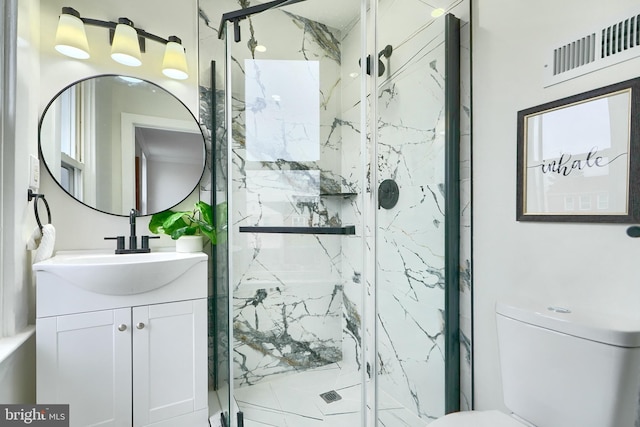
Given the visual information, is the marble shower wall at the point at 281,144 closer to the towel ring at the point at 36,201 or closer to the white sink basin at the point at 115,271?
the white sink basin at the point at 115,271

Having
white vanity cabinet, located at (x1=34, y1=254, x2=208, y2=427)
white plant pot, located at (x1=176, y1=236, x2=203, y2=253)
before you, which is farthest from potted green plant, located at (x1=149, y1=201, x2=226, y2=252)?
white vanity cabinet, located at (x1=34, y1=254, x2=208, y2=427)

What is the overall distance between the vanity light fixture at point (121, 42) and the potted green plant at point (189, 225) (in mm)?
853

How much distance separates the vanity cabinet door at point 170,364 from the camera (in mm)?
1492

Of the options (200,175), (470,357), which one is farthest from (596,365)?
(200,175)

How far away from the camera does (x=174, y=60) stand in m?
1.88

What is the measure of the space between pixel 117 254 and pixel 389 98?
166 centimetres

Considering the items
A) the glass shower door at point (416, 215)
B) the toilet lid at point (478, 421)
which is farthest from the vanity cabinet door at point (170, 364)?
the toilet lid at point (478, 421)

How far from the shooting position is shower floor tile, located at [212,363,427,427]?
1430 millimetres

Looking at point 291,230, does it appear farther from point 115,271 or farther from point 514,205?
point 514,205

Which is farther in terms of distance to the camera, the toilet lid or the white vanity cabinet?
the white vanity cabinet

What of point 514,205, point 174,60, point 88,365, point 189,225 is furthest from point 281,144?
point 88,365

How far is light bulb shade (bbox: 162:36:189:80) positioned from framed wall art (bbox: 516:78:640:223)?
6.06 feet

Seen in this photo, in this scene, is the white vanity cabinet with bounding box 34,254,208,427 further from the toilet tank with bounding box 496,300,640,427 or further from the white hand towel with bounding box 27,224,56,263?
the toilet tank with bounding box 496,300,640,427

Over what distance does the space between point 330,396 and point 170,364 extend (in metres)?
0.90
